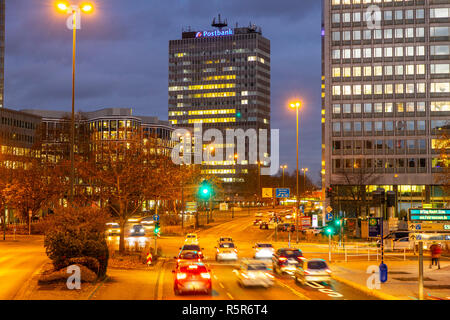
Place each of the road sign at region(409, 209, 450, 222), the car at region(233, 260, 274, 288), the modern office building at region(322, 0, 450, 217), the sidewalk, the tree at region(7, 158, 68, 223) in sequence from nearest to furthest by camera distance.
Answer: the sidewalk < the car at region(233, 260, 274, 288) < the road sign at region(409, 209, 450, 222) < the tree at region(7, 158, 68, 223) < the modern office building at region(322, 0, 450, 217)

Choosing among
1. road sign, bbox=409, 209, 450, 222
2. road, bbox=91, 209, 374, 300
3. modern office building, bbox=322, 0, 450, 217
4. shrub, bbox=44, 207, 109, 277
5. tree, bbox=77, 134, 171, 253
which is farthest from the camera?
modern office building, bbox=322, 0, 450, 217

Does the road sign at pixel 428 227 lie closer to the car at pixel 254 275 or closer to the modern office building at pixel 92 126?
the car at pixel 254 275

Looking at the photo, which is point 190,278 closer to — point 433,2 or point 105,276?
point 105,276

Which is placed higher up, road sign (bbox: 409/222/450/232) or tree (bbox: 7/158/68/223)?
tree (bbox: 7/158/68/223)

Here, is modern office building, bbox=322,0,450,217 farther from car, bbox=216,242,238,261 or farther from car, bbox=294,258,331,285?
car, bbox=294,258,331,285

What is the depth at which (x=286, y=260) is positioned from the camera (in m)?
29.2

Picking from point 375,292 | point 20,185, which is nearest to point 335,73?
point 20,185

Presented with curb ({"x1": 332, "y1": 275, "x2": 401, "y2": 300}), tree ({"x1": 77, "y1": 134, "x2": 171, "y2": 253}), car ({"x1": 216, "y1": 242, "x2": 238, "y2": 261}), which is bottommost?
car ({"x1": 216, "y1": 242, "x2": 238, "y2": 261})

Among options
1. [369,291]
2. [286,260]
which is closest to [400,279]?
[369,291]

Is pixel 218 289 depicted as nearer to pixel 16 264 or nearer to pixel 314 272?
pixel 314 272

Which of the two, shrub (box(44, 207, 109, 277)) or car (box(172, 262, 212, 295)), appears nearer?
car (box(172, 262, 212, 295))

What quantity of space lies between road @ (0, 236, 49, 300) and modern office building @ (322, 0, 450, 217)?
198 ft

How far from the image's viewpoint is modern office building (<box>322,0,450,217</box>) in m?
90.6

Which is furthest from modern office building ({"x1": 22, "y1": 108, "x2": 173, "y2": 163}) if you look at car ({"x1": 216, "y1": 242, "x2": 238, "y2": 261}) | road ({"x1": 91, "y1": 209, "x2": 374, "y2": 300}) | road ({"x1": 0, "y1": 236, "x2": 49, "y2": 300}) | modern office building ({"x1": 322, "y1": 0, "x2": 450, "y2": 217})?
road ({"x1": 91, "y1": 209, "x2": 374, "y2": 300})
